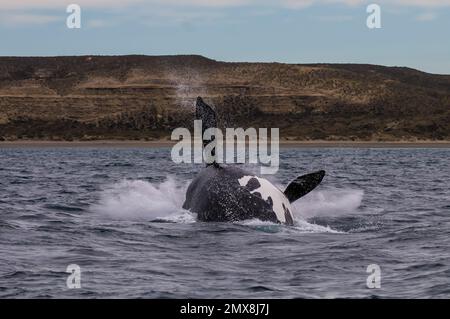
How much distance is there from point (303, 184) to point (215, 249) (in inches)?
140

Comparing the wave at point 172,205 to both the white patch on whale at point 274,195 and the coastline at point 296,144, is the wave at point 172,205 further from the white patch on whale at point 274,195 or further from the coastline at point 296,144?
the coastline at point 296,144

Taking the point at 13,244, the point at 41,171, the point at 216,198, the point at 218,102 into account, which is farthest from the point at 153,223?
the point at 218,102

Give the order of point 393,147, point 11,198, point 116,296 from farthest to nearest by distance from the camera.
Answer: point 393,147, point 11,198, point 116,296

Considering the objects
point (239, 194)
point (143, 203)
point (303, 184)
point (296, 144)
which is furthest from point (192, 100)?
point (239, 194)

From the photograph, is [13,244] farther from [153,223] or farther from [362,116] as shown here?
[362,116]

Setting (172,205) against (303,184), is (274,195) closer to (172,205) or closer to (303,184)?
(303,184)

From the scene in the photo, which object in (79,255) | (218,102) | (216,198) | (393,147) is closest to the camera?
(79,255)

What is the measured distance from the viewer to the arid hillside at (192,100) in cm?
10488

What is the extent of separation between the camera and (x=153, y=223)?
63.1 feet

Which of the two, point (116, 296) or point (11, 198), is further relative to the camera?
point (11, 198)

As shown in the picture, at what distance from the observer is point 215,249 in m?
15.4

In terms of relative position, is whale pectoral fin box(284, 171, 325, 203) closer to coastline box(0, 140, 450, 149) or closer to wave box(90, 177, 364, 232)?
wave box(90, 177, 364, 232)

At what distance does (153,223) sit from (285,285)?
7.15 metres

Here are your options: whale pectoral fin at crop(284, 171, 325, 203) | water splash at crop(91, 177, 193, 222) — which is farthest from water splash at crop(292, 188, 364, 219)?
water splash at crop(91, 177, 193, 222)
